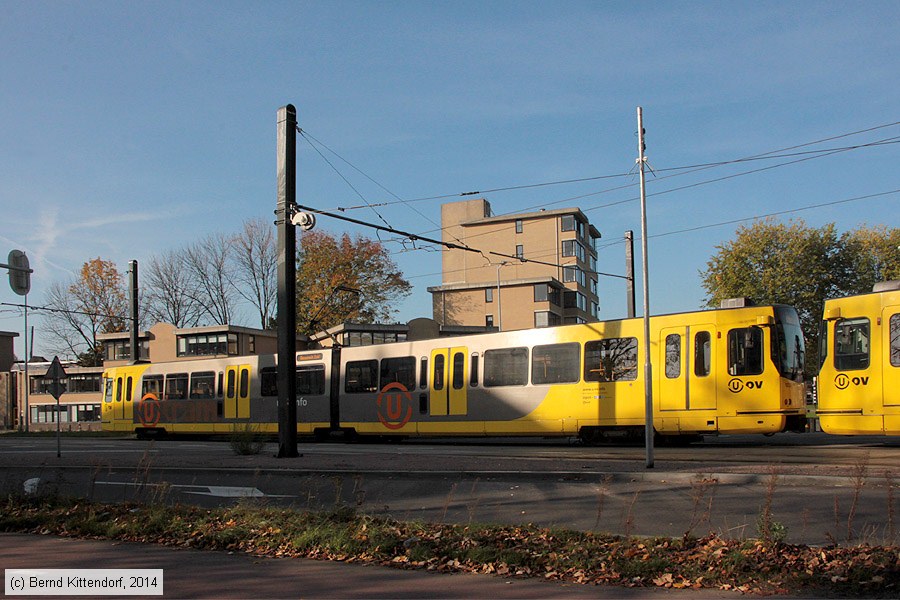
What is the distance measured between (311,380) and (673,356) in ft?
43.3

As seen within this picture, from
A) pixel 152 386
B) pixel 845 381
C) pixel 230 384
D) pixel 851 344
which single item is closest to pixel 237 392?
pixel 230 384

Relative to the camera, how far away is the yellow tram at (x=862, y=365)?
16641 mm

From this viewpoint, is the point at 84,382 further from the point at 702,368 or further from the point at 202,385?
the point at 702,368

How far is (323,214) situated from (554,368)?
25.3ft

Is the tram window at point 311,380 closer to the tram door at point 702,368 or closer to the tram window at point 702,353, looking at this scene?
the tram door at point 702,368

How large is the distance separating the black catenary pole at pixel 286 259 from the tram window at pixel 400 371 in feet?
22.3

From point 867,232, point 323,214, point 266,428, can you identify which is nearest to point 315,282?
point 266,428

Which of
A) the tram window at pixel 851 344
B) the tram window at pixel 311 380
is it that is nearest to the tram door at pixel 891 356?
the tram window at pixel 851 344

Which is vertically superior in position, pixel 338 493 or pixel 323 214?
pixel 323 214

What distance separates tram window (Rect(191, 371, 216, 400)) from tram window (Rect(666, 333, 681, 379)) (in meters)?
18.4

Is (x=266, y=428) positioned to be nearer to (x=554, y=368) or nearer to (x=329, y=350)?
(x=329, y=350)

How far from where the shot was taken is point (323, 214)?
1912 centimetres

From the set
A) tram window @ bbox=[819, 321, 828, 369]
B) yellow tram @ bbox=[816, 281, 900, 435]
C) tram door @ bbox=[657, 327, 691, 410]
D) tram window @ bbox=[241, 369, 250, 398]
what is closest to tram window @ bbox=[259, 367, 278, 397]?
tram window @ bbox=[241, 369, 250, 398]

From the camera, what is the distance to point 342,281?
6122cm
